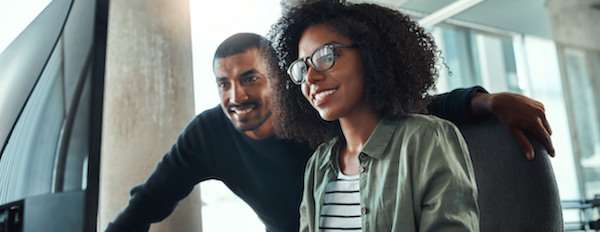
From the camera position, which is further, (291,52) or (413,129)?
(291,52)

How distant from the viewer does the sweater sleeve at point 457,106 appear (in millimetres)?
1043

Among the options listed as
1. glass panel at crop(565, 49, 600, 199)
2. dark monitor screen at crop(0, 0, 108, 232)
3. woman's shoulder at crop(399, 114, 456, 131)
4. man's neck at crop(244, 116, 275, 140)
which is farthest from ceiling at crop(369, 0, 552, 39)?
dark monitor screen at crop(0, 0, 108, 232)

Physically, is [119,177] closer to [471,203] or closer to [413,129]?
[413,129]

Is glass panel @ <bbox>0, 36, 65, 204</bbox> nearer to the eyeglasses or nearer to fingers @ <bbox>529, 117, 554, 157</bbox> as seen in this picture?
the eyeglasses

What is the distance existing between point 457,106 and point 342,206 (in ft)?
1.40

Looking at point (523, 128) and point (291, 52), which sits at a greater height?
point (291, 52)

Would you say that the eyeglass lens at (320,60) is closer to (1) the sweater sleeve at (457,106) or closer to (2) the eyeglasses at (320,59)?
(2) the eyeglasses at (320,59)

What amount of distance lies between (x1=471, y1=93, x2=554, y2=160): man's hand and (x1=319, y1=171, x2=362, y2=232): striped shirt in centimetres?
38

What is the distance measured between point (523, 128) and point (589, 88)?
119 inches

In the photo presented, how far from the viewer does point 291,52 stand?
1.15 m

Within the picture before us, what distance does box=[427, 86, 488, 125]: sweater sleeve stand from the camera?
104cm

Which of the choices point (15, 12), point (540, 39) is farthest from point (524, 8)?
point (15, 12)

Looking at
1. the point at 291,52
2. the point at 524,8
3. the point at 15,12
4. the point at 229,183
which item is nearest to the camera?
the point at 15,12

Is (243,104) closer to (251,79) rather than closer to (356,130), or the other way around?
(251,79)
